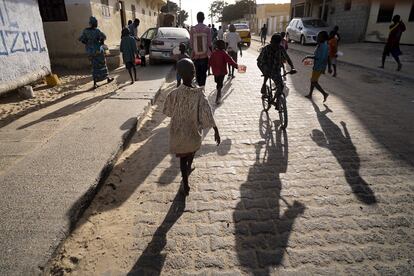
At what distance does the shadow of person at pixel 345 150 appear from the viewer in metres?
3.31

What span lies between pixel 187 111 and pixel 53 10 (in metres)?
11.7

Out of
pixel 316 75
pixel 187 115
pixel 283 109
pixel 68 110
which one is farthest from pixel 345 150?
pixel 68 110

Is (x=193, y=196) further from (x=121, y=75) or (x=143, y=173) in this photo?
(x=121, y=75)

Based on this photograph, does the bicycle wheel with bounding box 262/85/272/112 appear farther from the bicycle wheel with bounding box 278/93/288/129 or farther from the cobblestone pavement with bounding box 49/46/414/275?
the cobblestone pavement with bounding box 49/46/414/275

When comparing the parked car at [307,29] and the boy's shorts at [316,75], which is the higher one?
the parked car at [307,29]

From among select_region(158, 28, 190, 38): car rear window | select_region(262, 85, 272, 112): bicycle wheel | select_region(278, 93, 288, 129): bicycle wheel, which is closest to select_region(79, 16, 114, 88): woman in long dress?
select_region(158, 28, 190, 38): car rear window

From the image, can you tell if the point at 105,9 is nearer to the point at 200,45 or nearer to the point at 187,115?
the point at 200,45

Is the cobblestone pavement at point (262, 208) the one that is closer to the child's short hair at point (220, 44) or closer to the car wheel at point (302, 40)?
the child's short hair at point (220, 44)

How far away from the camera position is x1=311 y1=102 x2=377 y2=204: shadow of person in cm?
331

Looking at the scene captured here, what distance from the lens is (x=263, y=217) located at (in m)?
2.93

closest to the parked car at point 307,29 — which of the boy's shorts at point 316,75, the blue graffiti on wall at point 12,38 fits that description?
the boy's shorts at point 316,75

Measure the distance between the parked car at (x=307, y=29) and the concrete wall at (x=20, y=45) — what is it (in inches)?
649

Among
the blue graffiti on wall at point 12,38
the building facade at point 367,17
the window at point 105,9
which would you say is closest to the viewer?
the blue graffiti on wall at point 12,38

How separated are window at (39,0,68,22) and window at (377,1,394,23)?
18095 mm
